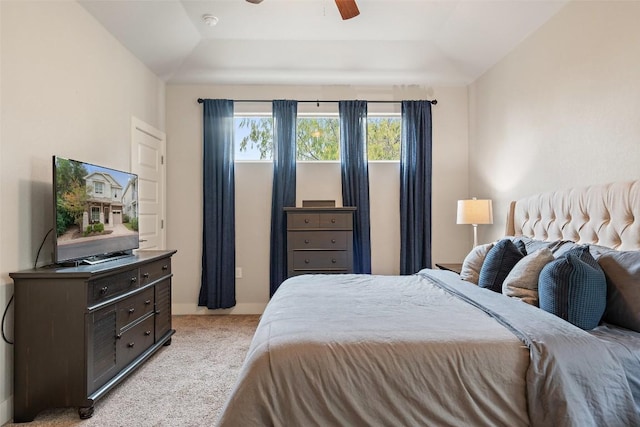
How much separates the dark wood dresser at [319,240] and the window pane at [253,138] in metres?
0.96

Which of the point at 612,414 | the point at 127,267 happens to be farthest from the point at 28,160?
the point at 612,414

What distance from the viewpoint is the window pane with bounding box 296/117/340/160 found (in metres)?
4.52

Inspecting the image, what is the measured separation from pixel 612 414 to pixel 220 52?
14.1 ft

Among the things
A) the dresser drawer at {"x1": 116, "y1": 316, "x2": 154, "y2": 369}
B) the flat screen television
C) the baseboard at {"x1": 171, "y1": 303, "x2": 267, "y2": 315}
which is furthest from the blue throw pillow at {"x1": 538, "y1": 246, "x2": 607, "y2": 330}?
the baseboard at {"x1": 171, "y1": 303, "x2": 267, "y2": 315}

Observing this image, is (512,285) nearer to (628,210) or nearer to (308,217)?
(628,210)

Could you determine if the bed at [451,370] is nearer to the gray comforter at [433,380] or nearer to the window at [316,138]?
the gray comforter at [433,380]

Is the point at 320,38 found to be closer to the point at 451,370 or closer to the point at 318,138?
the point at 318,138

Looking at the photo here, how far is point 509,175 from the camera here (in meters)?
3.62

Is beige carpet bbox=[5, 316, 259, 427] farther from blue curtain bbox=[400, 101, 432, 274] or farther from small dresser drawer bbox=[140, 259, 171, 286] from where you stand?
blue curtain bbox=[400, 101, 432, 274]

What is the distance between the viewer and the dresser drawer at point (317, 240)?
13.0 feet

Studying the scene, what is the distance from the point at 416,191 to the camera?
4.38 metres

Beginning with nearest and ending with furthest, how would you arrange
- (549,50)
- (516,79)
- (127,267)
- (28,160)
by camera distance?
(28,160) → (127,267) → (549,50) → (516,79)

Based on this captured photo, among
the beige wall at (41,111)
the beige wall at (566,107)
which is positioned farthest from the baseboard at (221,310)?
the beige wall at (566,107)

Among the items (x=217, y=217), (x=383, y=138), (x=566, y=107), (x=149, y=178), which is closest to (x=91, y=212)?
(x=149, y=178)
